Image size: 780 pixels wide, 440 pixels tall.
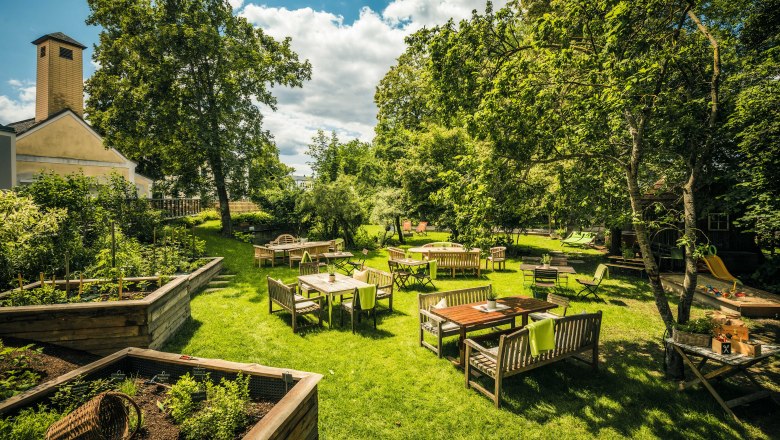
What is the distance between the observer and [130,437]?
342 cm

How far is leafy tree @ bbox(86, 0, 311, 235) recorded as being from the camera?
17.0 meters

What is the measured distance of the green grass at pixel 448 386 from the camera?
15.5ft

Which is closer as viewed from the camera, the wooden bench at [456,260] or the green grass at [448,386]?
the green grass at [448,386]

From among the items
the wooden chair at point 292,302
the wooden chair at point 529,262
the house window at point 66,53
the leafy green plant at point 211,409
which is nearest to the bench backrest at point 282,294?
the wooden chair at point 292,302

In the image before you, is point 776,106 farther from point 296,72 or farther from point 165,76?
point 165,76

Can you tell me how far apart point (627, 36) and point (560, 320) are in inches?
195

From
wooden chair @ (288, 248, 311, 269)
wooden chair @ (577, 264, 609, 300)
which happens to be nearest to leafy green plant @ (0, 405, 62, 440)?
wooden chair @ (288, 248, 311, 269)

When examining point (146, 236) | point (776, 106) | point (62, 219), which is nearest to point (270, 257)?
point (146, 236)

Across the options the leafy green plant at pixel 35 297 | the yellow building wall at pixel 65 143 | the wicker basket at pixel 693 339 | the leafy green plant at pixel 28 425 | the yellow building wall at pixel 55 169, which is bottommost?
the leafy green plant at pixel 28 425

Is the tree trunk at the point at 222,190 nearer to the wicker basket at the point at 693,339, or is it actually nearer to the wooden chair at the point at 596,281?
the wooden chair at the point at 596,281

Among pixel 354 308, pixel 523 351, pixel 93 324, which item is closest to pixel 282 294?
pixel 354 308

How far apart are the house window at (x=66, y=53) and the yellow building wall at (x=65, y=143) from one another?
8096mm

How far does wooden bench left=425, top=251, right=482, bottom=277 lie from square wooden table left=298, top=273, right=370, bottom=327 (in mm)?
5456

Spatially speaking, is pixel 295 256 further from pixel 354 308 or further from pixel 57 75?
pixel 57 75
